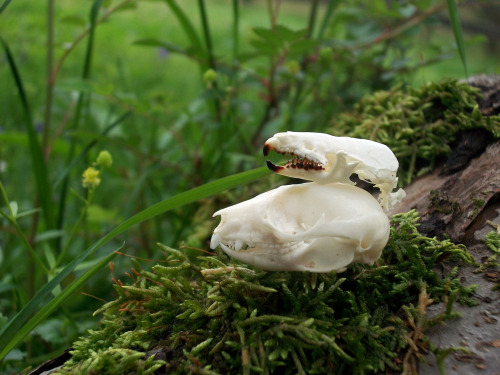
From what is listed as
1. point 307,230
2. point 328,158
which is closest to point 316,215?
point 307,230

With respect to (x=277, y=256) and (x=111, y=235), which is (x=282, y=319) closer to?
(x=277, y=256)

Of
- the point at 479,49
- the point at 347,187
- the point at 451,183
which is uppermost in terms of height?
the point at 347,187

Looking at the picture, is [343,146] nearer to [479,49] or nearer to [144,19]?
[144,19]

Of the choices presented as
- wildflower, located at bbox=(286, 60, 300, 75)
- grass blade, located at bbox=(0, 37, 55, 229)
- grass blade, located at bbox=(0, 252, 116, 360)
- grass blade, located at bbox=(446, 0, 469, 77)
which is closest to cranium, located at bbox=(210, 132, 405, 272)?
grass blade, located at bbox=(0, 252, 116, 360)

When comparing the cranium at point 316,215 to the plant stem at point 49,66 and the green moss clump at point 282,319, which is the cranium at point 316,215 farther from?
the plant stem at point 49,66

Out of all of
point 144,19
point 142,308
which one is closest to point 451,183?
point 142,308

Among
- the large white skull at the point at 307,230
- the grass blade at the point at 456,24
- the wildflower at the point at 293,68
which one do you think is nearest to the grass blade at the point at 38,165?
the large white skull at the point at 307,230

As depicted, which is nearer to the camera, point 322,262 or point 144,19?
point 322,262
